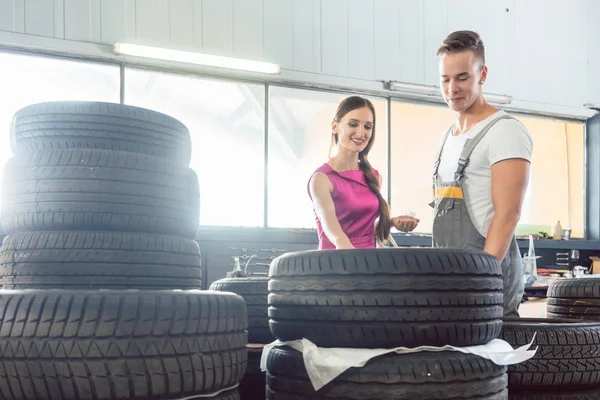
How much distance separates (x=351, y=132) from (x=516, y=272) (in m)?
0.90

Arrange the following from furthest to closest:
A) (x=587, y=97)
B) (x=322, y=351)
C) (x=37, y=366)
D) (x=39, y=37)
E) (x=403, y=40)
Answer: (x=587, y=97), (x=403, y=40), (x=39, y=37), (x=322, y=351), (x=37, y=366)

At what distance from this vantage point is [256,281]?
92.7 inches

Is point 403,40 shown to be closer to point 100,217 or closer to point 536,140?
point 536,140

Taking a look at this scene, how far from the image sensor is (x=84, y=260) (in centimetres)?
193

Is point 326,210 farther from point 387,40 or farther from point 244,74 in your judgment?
point 387,40

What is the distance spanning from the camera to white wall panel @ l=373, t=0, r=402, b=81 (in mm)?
6578

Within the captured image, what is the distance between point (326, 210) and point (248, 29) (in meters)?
3.85

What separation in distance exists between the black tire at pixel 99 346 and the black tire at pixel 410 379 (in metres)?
0.24

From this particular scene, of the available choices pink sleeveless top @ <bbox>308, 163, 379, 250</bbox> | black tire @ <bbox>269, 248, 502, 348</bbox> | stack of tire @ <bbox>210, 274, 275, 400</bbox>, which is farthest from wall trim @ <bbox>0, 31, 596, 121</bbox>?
black tire @ <bbox>269, 248, 502, 348</bbox>

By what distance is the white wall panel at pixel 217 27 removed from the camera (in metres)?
5.75

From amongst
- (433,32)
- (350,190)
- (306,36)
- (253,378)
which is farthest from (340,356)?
(433,32)

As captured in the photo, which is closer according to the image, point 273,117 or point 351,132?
point 351,132

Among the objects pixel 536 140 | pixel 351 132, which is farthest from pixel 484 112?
pixel 536 140

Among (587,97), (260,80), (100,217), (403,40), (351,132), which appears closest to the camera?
(100,217)
